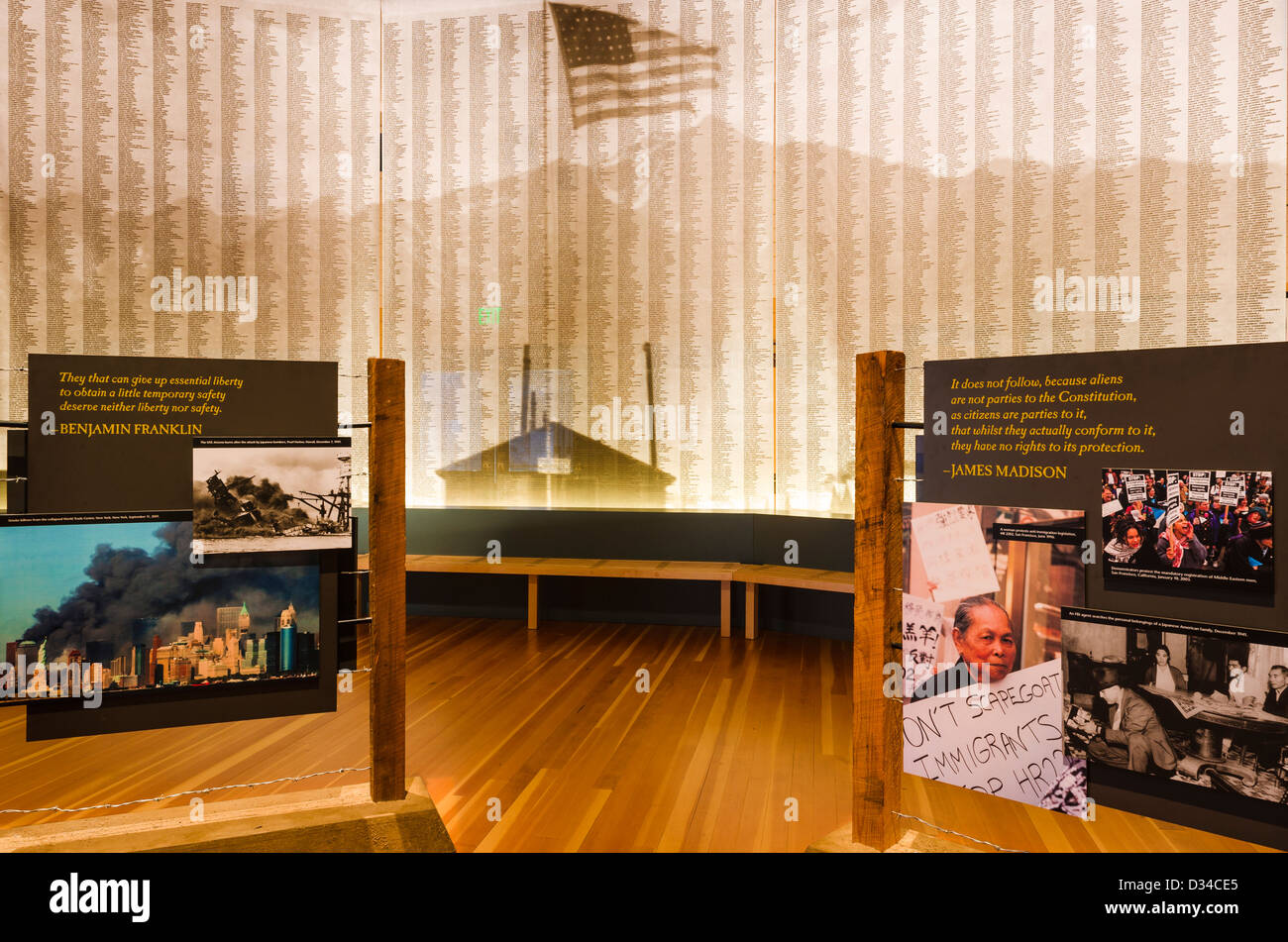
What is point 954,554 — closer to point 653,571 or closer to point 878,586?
point 878,586

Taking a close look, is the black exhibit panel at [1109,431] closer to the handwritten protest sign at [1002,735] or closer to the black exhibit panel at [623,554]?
the handwritten protest sign at [1002,735]

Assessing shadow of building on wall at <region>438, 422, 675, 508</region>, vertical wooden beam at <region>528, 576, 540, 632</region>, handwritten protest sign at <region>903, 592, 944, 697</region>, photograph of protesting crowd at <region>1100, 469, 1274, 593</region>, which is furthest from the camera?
Result: shadow of building on wall at <region>438, 422, 675, 508</region>

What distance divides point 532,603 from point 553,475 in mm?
977

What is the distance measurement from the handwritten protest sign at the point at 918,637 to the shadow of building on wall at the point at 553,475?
3.85 m

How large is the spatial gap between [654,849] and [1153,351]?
1.82 meters

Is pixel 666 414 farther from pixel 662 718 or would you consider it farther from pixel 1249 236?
pixel 1249 236

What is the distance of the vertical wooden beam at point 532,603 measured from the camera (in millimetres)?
5117

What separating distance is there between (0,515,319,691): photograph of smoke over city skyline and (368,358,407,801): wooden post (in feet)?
0.50

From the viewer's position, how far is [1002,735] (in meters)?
1.38

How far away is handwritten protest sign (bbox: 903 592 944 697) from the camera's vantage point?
146 centimetres
